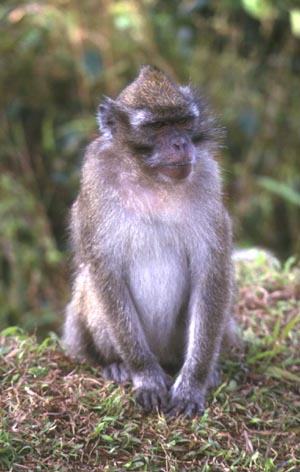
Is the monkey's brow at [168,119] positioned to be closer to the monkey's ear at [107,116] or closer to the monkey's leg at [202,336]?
the monkey's ear at [107,116]

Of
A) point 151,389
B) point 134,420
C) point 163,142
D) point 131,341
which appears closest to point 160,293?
point 131,341

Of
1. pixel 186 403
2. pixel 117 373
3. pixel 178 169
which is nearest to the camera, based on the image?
pixel 178 169

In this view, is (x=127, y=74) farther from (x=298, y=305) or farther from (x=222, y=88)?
(x=298, y=305)

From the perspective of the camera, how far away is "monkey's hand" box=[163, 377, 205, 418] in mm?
4680

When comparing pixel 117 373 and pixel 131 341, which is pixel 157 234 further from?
pixel 117 373

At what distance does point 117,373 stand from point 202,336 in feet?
2.05

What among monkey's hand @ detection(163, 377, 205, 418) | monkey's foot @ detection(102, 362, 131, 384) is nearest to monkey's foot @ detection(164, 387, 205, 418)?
monkey's hand @ detection(163, 377, 205, 418)

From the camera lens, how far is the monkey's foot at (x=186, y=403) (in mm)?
4676

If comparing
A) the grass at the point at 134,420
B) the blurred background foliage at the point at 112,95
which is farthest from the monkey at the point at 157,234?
the blurred background foliage at the point at 112,95

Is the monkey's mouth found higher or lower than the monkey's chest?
higher

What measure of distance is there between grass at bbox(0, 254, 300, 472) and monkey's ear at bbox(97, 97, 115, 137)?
1.46 meters

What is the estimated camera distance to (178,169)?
4.51 m

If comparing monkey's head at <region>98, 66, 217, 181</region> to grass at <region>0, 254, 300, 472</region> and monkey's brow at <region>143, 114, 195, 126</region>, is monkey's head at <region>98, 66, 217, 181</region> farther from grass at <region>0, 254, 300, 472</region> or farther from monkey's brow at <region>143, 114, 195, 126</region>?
grass at <region>0, 254, 300, 472</region>

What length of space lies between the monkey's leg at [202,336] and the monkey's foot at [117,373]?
0.34 meters
